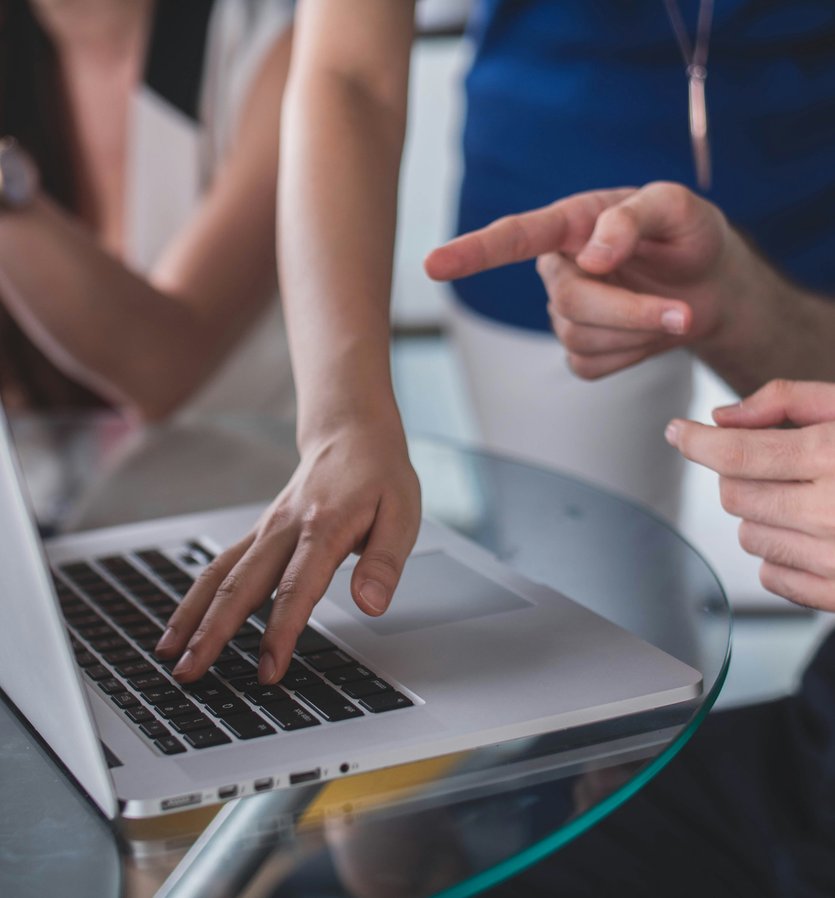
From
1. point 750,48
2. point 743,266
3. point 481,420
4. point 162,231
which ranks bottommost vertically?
point 481,420

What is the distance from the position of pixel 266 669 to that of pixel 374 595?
8cm

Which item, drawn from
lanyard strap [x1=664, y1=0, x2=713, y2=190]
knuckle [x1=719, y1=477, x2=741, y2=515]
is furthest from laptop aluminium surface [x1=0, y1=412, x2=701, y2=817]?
lanyard strap [x1=664, y1=0, x2=713, y2=190]

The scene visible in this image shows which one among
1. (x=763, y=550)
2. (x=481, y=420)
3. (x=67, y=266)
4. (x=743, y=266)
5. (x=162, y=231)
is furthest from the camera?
(x=162, y=231)

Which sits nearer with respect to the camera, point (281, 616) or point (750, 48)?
point (281, 616)

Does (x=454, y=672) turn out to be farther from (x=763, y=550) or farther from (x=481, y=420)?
(x=481, y=420)

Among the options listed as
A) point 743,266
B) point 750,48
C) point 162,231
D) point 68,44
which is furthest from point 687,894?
point 68,44

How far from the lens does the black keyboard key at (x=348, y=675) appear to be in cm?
66

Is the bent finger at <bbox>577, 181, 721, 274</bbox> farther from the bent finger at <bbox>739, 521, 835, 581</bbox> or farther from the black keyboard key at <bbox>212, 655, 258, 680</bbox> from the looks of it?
the black keyboard key at <bbox>212, 655, 258, 680</bbox>

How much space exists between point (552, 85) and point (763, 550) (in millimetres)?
751

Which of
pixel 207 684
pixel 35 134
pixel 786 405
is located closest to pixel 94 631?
pixel 207 684

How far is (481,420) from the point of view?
5.42 feet

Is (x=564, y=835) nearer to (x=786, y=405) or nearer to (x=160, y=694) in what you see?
(x=160, y=694)

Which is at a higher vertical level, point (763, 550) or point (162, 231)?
point (763, 550)

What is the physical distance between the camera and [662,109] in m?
1.34
